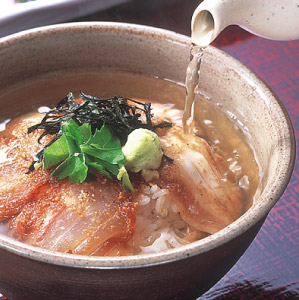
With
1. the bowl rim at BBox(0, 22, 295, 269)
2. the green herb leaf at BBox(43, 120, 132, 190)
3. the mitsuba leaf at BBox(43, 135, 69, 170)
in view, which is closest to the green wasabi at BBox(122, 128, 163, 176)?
the green herb leaf at BBox(43, 120, 132, 190)

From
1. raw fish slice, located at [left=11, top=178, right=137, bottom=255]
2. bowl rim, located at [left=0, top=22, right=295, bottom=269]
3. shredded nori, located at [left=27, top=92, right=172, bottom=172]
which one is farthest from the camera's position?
shredded nori, located at [left=27, top=92, right=172, bottom=172]

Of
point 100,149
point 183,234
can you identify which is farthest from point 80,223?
point 183,234

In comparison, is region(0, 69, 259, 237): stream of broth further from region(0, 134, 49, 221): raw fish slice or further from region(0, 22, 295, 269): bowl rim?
region(0, 134, 49, 221): raw fish slice

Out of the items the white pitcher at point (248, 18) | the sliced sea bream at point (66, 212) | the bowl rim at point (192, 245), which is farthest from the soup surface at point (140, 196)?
the white pitcher at point (248, 18)

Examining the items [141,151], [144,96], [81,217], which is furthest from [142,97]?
[81,217]

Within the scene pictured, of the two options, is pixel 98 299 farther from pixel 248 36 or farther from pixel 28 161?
pixel 248 36

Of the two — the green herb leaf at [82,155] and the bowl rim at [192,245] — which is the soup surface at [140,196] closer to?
the green herb leaf at [82,155]

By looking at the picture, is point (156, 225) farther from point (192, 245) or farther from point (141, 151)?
point (192, 245)
